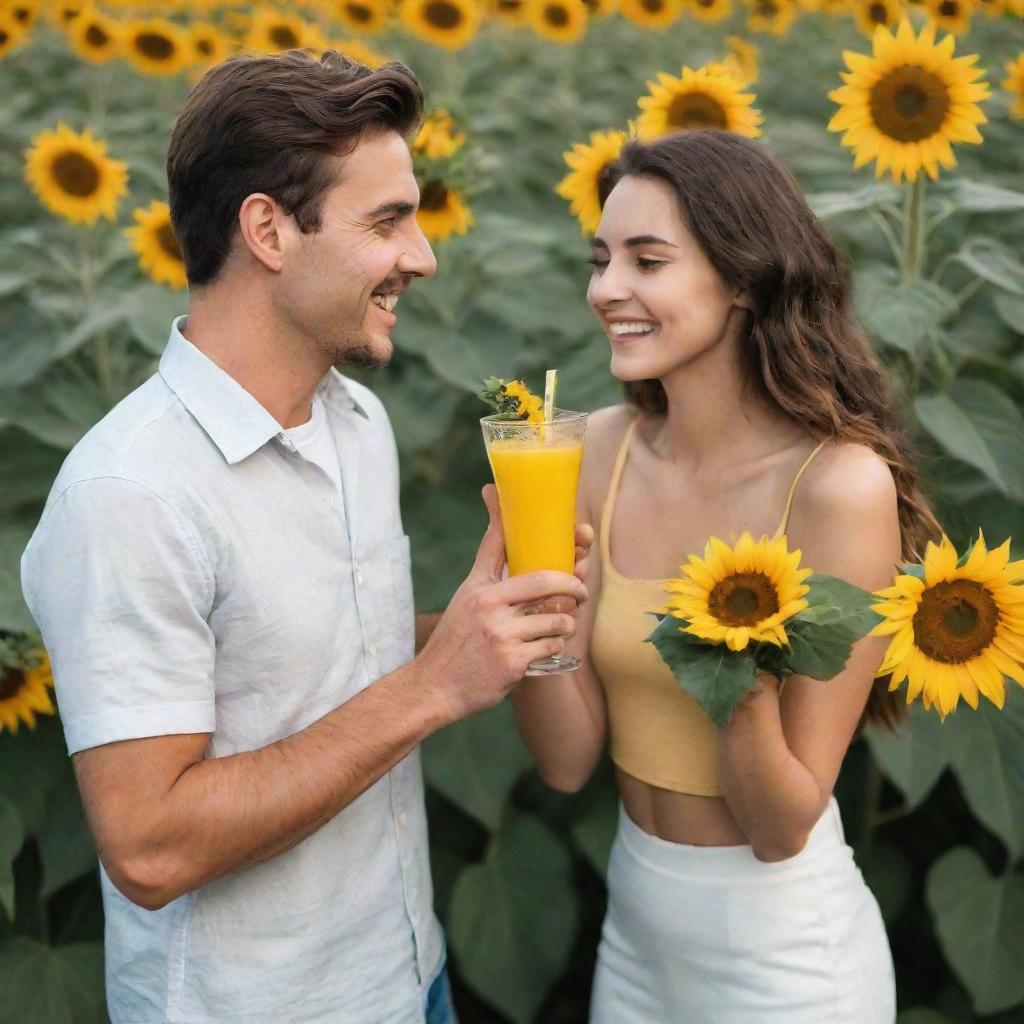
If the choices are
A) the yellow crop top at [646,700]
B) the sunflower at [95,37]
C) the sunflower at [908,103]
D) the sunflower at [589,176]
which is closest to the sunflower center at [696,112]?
the sunflower at [589,176]

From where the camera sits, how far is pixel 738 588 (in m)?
1.50

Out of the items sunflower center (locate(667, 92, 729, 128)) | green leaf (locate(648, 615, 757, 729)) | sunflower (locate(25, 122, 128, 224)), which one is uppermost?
sunflower center (locate(667, 92, 729, 128))

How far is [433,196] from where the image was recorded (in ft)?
9.84

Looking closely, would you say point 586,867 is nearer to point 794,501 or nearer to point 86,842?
point 86,842

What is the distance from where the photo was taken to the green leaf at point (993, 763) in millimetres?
2580

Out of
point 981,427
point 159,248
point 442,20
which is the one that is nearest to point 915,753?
point 981,427

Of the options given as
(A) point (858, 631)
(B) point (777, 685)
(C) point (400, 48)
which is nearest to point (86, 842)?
(B) point (777, 685)

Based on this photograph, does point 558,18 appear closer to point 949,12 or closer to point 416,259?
point 949,12

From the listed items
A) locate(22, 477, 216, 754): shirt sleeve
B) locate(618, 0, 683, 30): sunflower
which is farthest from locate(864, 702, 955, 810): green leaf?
locate(618, 0, 683, 30): sunflower

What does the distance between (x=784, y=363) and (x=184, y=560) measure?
986 millimetres

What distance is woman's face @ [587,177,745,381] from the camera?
1.97 metres

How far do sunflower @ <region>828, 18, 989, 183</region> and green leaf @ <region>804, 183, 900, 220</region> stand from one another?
0.10 meters

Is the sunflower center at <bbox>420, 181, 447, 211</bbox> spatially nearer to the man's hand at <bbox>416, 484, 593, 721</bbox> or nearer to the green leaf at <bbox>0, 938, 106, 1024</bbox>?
the man's hand at <bbox>416, 484, 593, 721</bbox>

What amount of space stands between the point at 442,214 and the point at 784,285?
125 cm
